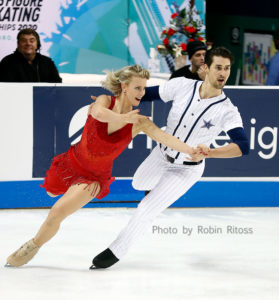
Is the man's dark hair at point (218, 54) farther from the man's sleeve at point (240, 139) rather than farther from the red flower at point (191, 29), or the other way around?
the red flower at point (191, 29)

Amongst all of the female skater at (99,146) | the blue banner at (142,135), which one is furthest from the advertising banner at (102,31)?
the female skater at (99,146)

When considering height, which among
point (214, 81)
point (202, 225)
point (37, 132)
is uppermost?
point (214, 81)

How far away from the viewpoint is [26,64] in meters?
6.43

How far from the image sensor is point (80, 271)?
4125mm

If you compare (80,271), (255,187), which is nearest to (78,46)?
(255,187)

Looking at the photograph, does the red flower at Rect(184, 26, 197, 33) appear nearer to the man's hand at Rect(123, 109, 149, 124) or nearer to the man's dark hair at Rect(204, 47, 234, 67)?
the man's dark hair at Rect(204, 47, 234, 67)

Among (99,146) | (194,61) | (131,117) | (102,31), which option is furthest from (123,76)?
(102,31)

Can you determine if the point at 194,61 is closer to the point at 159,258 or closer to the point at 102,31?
the point at 159,258

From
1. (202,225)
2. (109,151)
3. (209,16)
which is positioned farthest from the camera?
(209,16)

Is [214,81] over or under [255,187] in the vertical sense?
A: over

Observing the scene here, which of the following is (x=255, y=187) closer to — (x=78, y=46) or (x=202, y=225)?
(x=202, y=225)

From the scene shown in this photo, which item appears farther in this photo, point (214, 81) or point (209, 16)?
point (209, 16)

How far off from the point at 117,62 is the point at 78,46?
0.64 m

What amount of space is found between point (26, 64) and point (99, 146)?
9.01 feet
